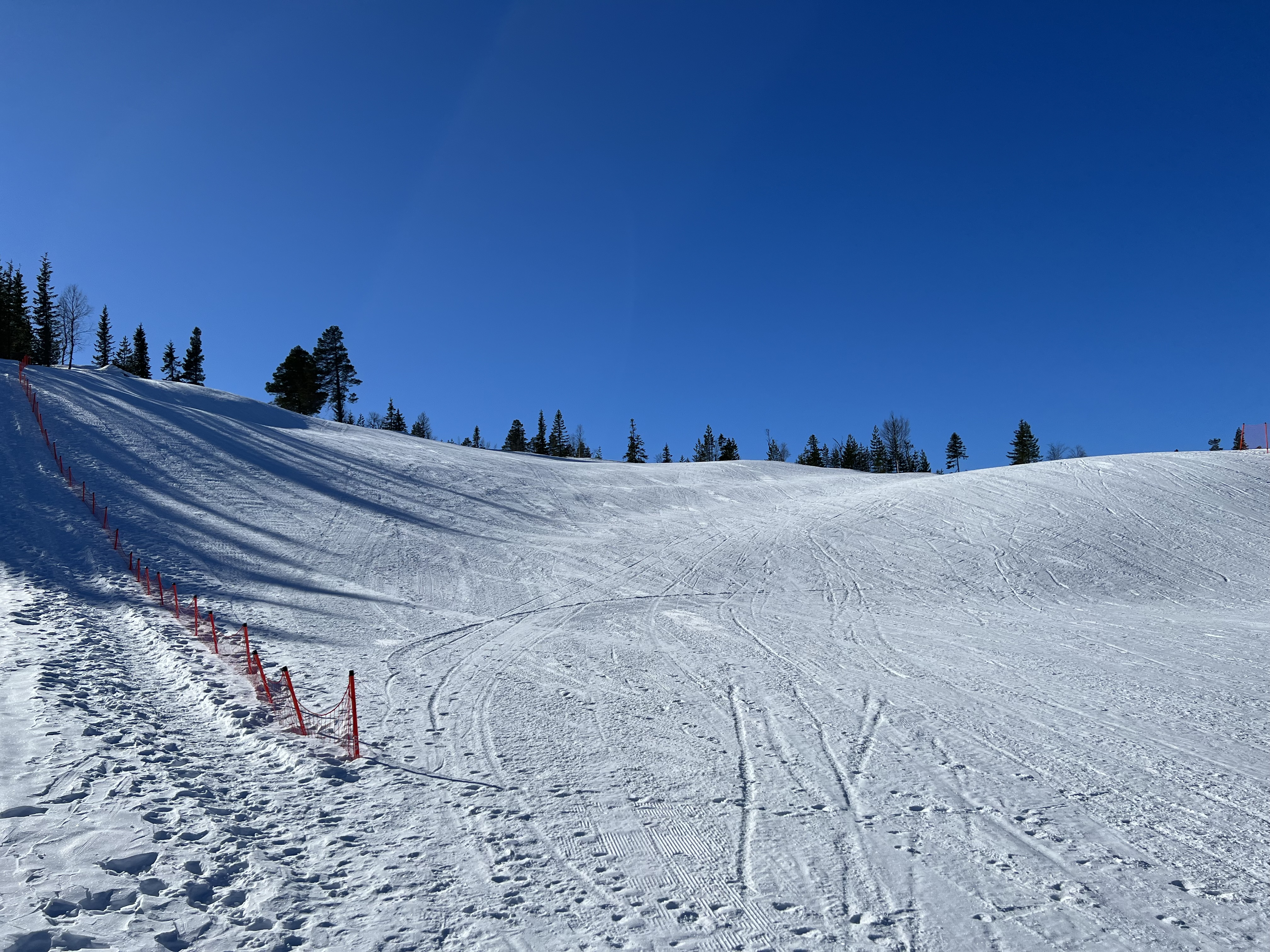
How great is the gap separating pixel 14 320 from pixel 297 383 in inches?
926

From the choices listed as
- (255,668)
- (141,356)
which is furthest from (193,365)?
(255,668)

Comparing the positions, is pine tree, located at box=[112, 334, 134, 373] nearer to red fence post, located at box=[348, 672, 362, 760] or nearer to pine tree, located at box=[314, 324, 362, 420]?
pine tree, located at box=[314, 324, 362, 420]

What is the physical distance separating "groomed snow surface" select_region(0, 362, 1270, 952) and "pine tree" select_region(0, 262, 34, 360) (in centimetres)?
4976

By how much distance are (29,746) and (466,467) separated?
2860 centimetres

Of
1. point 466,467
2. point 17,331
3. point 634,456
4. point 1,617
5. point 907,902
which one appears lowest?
point 907,902

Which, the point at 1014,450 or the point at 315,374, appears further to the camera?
the point at 1014,450

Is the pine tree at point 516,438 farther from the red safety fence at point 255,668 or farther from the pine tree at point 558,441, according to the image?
the red safety fence at point 255,668

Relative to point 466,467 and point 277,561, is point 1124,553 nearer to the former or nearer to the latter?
point 277,561

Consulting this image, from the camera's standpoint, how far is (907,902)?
480 centimetres

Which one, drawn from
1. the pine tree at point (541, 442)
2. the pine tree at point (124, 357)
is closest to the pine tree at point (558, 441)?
the pine tree at point (541, 442)

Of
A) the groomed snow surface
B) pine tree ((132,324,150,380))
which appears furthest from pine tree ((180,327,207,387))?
the groomed snow surface

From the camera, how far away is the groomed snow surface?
15.3 ft

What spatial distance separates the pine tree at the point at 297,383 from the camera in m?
64.2

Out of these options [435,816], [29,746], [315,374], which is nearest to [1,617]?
[29,746]
